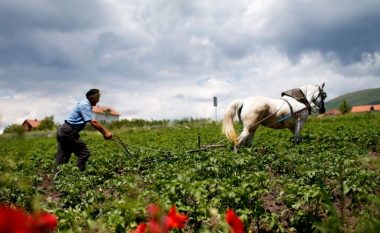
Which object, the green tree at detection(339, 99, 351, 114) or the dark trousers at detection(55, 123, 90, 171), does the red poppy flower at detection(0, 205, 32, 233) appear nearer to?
the dark trousers at detection(55, 123, 90, 171)

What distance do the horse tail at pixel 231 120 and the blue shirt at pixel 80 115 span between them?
362 cm

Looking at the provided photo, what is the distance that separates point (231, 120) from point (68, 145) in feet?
13.6

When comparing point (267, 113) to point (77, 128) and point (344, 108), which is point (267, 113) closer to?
point (77, 128)

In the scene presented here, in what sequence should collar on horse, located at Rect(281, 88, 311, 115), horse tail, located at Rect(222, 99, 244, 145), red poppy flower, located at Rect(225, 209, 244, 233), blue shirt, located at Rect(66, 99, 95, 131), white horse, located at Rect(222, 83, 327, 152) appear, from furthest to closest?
collar on horse, located at Rect(281, 88, 311, 115) → white horse, located at Rect(222, 83, 327, 152) → horse tail, located at Rect(222, 99, 244, 145) → blue shirt, located at Rect(66, 99, 95, 131) → red poppy flower, located at Rect(225, 209, 244, 233)

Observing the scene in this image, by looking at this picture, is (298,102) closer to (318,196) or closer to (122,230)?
(318,196)

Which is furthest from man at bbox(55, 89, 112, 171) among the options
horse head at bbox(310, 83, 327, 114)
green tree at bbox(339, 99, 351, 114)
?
green tree at bbox(339, 99, 351, 114)

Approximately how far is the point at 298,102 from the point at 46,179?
6.82 m

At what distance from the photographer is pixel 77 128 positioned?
8.11 metres

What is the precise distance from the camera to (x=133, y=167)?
29.6ft

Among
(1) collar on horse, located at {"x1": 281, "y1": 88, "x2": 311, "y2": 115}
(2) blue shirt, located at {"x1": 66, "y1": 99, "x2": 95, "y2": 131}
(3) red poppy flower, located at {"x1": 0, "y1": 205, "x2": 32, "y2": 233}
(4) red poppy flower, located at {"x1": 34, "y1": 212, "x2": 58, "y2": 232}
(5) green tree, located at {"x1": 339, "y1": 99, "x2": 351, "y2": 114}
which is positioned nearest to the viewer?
(3) red poppy flower, located at {"x1": 0, "y1": 205, "x2": 32, "y2": 233}

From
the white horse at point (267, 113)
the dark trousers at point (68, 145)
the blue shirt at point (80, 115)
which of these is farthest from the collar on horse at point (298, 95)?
the dark trousers at point (68, 145)

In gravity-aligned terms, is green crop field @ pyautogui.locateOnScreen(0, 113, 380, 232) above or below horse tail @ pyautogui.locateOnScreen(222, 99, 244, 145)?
below

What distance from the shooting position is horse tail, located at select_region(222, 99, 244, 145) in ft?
33.1

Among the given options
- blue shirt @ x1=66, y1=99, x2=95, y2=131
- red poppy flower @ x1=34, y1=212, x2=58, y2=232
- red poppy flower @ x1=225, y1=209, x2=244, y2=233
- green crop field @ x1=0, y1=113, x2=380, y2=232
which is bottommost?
green crop field @ x1=0, y1=113, x2=380, y2=232
